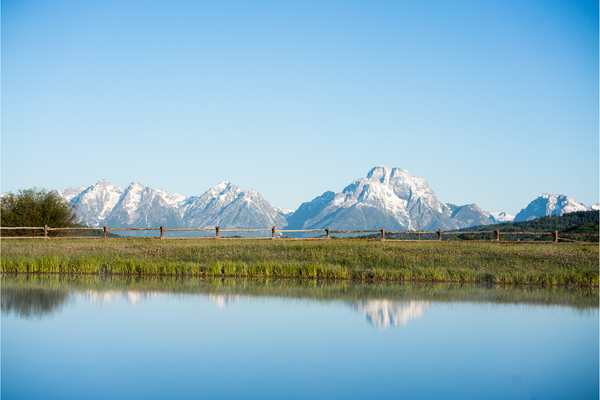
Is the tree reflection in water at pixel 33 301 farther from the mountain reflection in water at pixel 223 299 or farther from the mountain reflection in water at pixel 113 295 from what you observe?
the mountain reflection in water at pixel 223 299

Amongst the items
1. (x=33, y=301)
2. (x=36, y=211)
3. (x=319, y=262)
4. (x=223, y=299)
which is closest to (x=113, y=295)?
(x=33, y=301)

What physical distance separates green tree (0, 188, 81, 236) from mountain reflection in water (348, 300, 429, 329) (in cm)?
3498

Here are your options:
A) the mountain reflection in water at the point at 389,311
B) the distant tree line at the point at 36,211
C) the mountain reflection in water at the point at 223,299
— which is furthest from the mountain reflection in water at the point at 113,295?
the distant tree line at the point at 36,211

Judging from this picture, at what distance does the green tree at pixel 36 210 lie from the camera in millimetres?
44781

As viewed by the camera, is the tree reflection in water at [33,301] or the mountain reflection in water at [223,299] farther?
the mountain reflection in water at [223,299]

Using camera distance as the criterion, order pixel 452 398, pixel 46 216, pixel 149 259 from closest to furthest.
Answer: pixel 452 398 < pixel 149 259 < pixel 46 216

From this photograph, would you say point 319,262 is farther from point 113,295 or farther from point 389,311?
point 113,295

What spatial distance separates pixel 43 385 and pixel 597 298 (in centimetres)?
1691

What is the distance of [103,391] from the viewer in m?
7.99

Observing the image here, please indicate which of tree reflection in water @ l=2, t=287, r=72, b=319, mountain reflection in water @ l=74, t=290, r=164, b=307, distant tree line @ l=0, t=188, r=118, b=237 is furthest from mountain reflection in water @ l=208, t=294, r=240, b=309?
distant tree line @ l=0, t=188, r=118, b=237

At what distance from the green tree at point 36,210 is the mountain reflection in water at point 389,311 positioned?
3498 cm

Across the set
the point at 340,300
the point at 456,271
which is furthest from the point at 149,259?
the point at 456,271

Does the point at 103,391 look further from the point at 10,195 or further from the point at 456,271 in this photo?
the point at 10,195

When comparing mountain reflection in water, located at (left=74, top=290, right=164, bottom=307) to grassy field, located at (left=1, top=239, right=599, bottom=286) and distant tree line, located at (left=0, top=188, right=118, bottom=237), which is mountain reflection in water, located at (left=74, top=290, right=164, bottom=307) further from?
distant tree line, located at (left=0, top=188, right=118, bottom=237)
